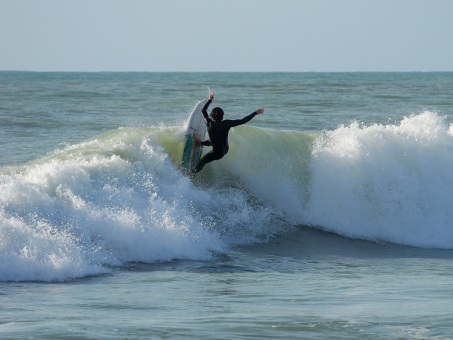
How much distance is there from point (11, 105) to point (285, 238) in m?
19.5

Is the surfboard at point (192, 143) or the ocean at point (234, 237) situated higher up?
the surfboard at point (192, 143)

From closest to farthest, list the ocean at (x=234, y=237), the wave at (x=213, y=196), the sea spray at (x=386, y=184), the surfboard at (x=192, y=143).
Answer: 1. the ocean at (x=234, y=237)
2. the wave at (x=213, y=196)
3. the surfboard at (x=192, y=143)
4. the sea spray at (x=386, y=184)

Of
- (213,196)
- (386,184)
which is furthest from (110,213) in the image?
(386,184)

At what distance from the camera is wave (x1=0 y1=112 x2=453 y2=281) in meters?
10.2

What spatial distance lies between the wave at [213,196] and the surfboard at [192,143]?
176 millimetres

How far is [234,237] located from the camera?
12.4 m

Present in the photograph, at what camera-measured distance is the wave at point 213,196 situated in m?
10.2

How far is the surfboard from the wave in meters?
0.18

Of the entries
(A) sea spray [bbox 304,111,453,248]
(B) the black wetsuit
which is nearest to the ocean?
(A) sea spray [bbox 304,111,453,248]

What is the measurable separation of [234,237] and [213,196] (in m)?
1.14

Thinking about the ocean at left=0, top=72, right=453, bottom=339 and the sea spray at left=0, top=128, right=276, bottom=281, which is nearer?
the ocean at left=0, top=72, right=453, bottom=339

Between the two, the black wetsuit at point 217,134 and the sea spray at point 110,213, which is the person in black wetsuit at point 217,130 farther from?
the sea spray at point 110,213

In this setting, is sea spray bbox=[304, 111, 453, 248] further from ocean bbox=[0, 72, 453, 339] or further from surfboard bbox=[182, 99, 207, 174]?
surfboard bbox=[182, 99, 207, 174]

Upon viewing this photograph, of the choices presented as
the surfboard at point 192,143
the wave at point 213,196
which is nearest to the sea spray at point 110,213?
the wave at point 213,196
